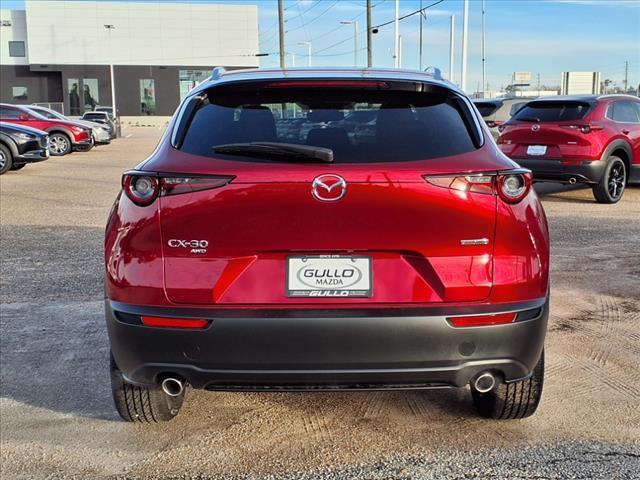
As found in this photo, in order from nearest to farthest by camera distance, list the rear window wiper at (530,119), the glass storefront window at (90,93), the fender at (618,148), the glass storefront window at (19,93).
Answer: the fender at (618,148)
the rear window wiper at (530,119)
the glass storefront window at (90,93)
the glass storefront window at (19,93)

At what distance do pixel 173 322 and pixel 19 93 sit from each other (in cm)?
6571

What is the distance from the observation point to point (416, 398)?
3951 millimetres

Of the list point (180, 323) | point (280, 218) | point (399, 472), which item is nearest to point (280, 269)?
point (280, 218)

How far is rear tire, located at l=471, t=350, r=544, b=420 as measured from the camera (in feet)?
11.2

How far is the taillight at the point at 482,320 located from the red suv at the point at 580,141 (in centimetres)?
854

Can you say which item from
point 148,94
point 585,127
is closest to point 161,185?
point 585,127

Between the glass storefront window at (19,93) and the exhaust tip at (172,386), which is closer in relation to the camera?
the exhaust tip at (172,386)

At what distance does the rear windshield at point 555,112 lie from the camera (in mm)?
10992

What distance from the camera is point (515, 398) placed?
11.3 ft

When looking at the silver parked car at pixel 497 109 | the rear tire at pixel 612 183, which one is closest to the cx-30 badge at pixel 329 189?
the rear tire at pixel 612 183

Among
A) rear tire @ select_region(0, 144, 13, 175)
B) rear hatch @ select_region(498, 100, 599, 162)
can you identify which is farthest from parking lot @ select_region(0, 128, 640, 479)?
rear tire @ select_region(0, 144, 13, 175)

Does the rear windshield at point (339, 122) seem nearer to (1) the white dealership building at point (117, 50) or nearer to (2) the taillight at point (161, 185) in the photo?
(2) the taillight at point (161, 185)

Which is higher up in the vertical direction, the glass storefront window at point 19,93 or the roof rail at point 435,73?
the glass storefront window at point 19,93

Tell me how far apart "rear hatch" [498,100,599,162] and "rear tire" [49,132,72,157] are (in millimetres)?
17194
